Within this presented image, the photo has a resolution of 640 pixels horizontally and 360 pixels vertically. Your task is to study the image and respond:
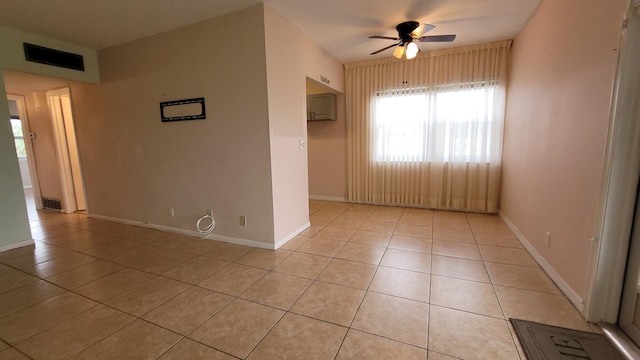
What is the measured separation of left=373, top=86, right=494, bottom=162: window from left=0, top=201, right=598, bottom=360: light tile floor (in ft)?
4.93

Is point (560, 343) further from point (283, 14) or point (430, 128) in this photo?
point (283, 14)

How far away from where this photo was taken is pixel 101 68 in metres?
3.86

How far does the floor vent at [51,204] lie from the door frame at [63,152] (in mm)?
184

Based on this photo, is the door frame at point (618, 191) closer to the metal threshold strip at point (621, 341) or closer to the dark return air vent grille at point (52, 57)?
the metal threshold strip at point (621, 341)

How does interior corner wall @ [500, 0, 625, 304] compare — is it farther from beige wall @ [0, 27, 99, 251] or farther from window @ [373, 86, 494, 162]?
beige wall @ [0, 27, 99, 251]

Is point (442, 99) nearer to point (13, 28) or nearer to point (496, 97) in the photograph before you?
point (496, 97)

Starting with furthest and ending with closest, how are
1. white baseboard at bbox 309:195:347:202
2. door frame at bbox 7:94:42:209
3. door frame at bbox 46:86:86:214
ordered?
white baseboard at bbox 309:195:347:202
door frame at bbox 7:94:42:209
door frame at bbox 46:86:86:214

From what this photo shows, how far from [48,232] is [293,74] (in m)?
4.33

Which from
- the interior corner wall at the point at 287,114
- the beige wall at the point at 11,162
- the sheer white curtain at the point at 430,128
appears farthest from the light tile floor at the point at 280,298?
the sheer white curtain at the point at 430,128

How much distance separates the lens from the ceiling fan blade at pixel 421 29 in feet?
9.43

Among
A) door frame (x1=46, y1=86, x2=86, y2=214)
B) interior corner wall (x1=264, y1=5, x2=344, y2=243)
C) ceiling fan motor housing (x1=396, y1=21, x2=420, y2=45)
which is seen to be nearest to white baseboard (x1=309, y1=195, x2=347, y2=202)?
interior corner wall (x1=264, y1=5, x2=344, y2=243)

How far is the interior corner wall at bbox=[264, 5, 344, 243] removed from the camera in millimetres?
2873

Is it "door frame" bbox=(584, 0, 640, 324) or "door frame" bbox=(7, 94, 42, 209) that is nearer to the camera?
"door frame" bbox=(584, 0, 640, 324)

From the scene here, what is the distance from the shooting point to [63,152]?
4.71 meters
